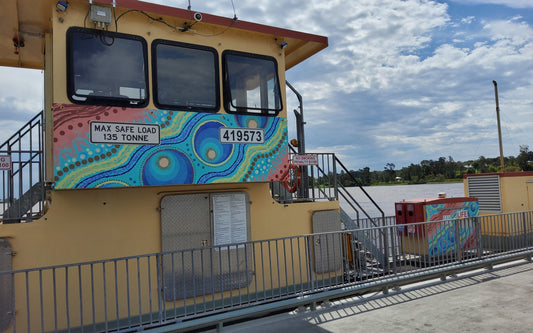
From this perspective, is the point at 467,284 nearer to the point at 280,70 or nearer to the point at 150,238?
the point at 280,70

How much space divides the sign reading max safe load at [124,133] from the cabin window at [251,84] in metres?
1.28

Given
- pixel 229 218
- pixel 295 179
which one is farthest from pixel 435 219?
pixel 229 218

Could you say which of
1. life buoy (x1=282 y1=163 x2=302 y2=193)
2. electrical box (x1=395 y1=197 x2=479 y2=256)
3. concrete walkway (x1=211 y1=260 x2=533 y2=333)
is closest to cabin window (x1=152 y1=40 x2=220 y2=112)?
life buoy (x1=282 y1=163 x2=302 y2=193)

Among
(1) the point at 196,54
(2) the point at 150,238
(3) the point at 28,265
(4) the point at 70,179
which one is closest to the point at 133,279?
(2) the point at 150,238

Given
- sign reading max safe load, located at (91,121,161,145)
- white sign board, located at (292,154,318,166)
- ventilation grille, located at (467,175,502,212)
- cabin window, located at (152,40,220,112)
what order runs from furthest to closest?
ventilation grille, located at (467,175,502,212), white sign board, located at (292,154,318,166), cabin window, located at (152,40,220,112), sign reading max safe load, located at (91,121,161,145)

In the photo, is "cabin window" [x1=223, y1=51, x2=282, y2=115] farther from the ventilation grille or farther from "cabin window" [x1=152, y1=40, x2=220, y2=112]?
the ventilation grille

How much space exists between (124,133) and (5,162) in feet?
5.55

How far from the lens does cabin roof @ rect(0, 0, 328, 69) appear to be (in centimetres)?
524

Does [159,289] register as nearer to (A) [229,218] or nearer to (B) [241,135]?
(A) [229,218]

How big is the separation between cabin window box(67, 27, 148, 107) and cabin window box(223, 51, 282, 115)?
1.32 metres

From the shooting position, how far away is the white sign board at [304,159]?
23.1 ft

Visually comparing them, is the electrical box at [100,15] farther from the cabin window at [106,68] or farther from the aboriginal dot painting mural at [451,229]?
the aboriginal dot painting mural at [451,229]

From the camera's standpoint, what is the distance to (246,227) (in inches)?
250

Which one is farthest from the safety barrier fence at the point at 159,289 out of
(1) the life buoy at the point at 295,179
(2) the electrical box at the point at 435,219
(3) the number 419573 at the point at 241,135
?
(3) the number 419573 at the point at 241,135
